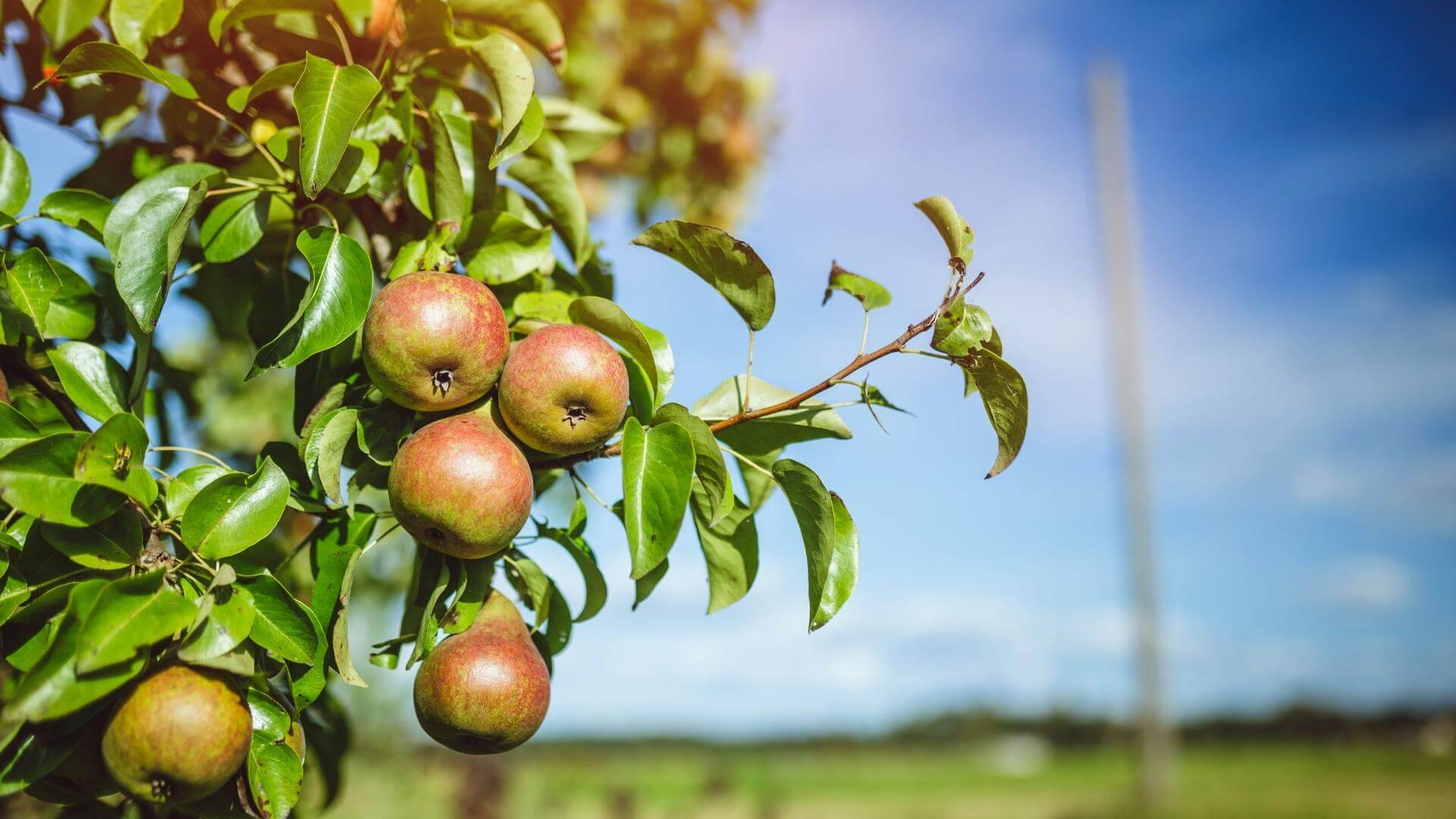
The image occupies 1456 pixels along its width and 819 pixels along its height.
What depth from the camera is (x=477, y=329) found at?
1258mm

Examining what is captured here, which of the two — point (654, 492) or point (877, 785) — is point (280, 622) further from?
point (877, 785)

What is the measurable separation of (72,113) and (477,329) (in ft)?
3.61

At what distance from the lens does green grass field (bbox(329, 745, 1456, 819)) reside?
28.1 ft

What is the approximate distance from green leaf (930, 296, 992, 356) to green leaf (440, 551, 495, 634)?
0.72 metres

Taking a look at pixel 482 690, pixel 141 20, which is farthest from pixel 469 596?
pixel 141 20

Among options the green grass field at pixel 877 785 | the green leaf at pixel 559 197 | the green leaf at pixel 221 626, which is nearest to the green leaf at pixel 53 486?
the green leaf at pixel 221 626

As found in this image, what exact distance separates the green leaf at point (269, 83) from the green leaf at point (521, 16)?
1.08 feet

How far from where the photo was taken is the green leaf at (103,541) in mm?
1104

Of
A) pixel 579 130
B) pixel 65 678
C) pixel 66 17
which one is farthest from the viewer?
pixel 579 130

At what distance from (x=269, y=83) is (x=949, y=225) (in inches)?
39.1

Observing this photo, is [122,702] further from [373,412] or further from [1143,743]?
[1143,743]

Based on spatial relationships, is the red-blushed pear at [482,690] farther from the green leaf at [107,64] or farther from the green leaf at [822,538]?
the green leaf at [107,64]

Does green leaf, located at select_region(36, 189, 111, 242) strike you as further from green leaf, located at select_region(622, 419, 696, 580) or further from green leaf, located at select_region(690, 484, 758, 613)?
green leaf, located at select_region(690, 484, 758, 613)

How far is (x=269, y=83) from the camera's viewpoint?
138 cm
